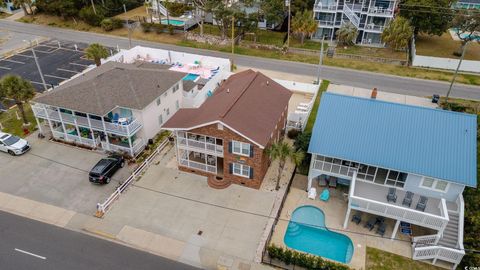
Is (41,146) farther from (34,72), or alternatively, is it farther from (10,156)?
(34,72)

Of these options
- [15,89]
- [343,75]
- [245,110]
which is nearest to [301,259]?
[245,110]

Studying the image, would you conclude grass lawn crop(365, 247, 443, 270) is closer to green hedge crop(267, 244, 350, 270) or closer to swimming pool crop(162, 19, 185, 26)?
green hedge crop(267, 244, 350, 270)

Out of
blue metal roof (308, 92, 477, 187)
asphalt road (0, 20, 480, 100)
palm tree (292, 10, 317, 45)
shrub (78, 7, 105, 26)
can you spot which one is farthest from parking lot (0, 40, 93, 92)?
blue metal roof (308, 92, 477, 187)

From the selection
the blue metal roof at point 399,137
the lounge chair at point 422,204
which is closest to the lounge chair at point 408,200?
the lounge chair at point 422,204

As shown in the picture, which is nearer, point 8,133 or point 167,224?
point 167,224

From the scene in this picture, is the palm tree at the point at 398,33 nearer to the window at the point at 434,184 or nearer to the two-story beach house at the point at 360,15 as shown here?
the two-story beach house at the point at 360,15

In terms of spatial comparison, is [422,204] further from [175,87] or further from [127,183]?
[175,87]

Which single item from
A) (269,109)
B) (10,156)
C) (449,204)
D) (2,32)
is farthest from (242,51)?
(2,32)
